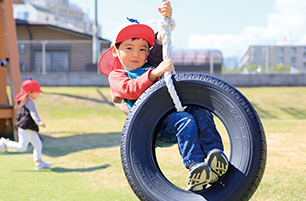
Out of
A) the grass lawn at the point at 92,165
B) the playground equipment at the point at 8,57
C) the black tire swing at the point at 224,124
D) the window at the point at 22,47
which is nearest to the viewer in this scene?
the black tire swing at the point at 224,124

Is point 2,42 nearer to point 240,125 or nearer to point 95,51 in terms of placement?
point 240,125

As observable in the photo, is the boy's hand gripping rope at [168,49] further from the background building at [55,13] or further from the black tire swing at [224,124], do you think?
the background building at [55,13]

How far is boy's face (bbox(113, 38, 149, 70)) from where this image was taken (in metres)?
3.23

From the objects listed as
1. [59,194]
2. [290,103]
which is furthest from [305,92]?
[59,194]

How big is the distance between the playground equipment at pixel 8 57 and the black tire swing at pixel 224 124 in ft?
20.5

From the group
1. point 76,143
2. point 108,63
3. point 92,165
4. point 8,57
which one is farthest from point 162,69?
point 8,57

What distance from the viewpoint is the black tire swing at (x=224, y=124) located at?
240cm

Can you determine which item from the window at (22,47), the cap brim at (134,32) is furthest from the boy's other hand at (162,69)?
the window at (22,47)

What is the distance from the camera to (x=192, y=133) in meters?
2.59

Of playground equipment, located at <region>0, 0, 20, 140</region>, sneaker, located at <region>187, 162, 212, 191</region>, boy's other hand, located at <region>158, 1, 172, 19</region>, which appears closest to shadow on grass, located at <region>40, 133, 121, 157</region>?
playground equipment, located at <region>0, 0, 20, 140</region>

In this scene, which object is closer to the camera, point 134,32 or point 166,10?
point 166,10

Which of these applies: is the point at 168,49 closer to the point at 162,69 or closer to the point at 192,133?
the point at 162,69

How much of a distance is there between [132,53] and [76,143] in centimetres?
560

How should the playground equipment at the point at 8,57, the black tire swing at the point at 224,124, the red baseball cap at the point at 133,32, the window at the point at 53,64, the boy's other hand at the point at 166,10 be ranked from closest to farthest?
1. the black tire swing at the point at 224,124
2. the boy's other hand at the point at 166,10
3. the red baseball cap at the point at 133,32
4. the playground equipment at the point at 8,57
5. the window at the point at 53,64
